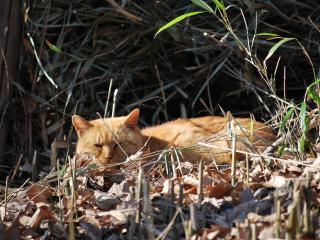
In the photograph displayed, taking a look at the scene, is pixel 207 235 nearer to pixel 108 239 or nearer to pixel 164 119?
pixel 108 239

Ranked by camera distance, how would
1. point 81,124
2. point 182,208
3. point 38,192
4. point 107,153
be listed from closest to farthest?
point 182,208, point 38,192, point 107,153, point 81,124

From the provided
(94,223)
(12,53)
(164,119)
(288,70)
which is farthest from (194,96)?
(94,223)

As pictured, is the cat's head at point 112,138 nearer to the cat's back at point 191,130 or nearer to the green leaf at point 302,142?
the cat's back at point 191,130

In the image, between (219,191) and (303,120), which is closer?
(219,191)

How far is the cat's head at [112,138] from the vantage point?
496 centimetres

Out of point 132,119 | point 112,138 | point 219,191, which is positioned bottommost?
point 219,191


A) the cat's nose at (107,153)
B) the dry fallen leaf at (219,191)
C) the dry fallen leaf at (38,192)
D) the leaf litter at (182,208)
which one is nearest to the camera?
the leaf litter at (182,208)

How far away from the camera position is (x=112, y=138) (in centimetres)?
498

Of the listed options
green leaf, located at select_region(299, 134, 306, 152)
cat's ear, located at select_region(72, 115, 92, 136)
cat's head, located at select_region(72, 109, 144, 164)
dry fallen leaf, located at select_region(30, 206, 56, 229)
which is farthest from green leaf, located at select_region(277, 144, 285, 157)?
cat's ear, located at select_region(72, 115, 92, 136)

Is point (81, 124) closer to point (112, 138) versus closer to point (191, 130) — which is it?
point (112, 138)

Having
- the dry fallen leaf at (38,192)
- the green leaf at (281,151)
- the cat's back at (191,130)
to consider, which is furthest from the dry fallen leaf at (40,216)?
the cat's back at (191,130)

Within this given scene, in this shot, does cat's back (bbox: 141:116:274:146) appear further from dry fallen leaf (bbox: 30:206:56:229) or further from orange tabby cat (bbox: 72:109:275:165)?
dry fallen leaf (bbox: 30:206:56:229)

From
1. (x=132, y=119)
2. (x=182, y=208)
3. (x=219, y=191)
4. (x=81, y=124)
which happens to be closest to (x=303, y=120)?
(x=219, y=191)

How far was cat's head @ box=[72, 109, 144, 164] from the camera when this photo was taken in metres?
4.96
